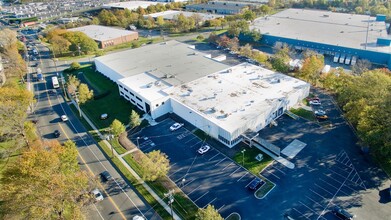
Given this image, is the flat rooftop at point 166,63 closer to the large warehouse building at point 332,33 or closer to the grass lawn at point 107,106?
the grass lawn at point 107,106

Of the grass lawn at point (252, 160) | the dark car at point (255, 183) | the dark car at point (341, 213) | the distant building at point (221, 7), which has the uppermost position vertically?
the distant building at point (221, 7)

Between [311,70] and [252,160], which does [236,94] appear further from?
A: [311,70]

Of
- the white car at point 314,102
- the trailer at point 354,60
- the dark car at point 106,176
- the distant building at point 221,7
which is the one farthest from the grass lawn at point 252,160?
the distant building at point 221,7

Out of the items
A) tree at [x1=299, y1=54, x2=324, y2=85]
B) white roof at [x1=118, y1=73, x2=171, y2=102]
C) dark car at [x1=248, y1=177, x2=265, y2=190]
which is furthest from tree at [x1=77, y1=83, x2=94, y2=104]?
tree at [x1=299, y1=54, x2=324, y2=85]

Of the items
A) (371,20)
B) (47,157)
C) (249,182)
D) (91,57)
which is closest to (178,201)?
(249,182)

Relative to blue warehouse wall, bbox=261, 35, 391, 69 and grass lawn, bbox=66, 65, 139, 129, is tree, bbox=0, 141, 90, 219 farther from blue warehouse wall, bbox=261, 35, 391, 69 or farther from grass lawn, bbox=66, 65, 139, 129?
blue warehouse wall, bbox=261, 35, 391, 69

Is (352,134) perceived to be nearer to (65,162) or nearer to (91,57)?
(65,162)
